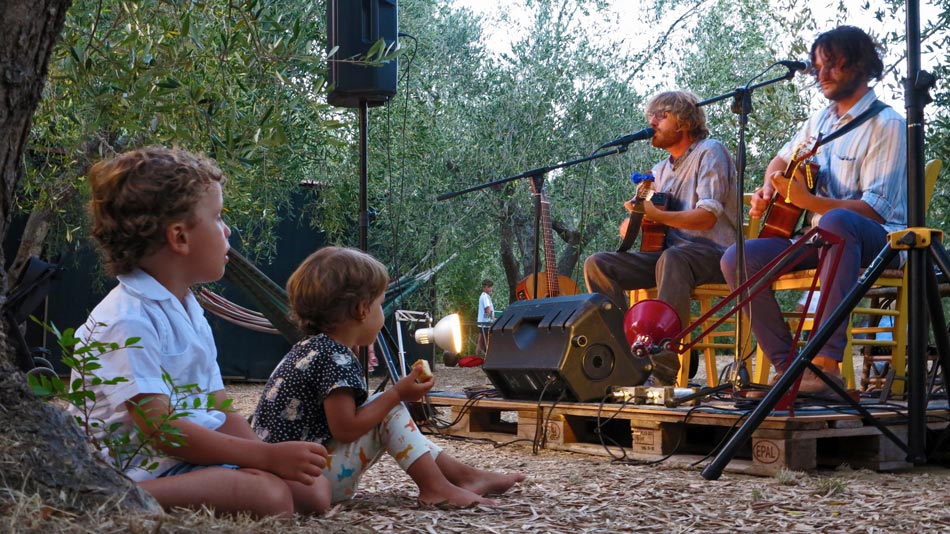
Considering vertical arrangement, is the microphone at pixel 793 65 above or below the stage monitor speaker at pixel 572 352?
above

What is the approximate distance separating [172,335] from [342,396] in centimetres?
46

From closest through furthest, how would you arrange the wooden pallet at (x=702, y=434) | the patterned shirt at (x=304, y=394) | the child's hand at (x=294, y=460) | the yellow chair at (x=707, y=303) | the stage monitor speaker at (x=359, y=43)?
the child's hand at (x=294, y=460) → the patterned shirt at (x=304, y=394) → the wooden pallet at (x=702, y=434) → the yellow chair at (x=707, y=303) → the stage monitor speaker at (x=359, y=43)

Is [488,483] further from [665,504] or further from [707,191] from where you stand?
[707,191]

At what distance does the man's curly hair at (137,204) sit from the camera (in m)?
1.73

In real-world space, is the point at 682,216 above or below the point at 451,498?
above

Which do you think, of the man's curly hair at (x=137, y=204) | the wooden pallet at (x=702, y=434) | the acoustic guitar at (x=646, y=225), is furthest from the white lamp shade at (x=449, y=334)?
the man's curly hair at (x=137, y=204)

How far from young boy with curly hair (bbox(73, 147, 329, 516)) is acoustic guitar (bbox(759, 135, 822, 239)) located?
235 cm

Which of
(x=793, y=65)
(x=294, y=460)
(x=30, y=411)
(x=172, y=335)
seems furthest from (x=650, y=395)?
(x=30, y=411)

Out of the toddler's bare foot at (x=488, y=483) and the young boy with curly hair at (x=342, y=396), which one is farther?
the toddler's bare foot at (x=488, y=483)

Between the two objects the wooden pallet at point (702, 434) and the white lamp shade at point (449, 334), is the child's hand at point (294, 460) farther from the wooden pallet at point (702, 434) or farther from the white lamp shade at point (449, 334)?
the white lamp shade at point (449, 334)

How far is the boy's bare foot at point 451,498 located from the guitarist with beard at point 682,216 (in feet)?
6.27

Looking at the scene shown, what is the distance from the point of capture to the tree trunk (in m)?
1.25

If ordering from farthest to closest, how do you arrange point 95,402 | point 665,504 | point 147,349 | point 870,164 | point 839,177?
point 839,177
point 870,164
point 665,504
point 147,349
point 95,402

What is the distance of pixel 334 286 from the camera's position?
2.15m
